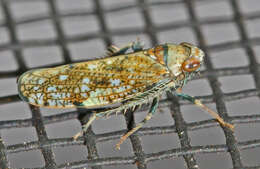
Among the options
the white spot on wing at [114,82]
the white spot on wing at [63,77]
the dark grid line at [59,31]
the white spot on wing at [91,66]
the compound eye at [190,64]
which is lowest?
the white spot on wing at [114,82]

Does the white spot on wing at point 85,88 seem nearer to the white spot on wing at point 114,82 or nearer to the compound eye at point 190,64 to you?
the white spot on wing at point 114,82

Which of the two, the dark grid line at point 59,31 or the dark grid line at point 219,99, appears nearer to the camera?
the dark grid line at point 219,99

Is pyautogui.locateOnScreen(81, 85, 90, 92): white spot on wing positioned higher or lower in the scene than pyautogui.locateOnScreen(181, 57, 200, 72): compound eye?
lower

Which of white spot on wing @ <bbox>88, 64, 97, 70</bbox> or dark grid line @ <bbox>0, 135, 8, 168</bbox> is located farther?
white spot on wing @ <bbox>88, 64, 97, 70</bbox>

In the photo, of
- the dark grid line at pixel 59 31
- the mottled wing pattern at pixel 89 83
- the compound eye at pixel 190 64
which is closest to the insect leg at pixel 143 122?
the mottled wing pattern at pixel 89 83

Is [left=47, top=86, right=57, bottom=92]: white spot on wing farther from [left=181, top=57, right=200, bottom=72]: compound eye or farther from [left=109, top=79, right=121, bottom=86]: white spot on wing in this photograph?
[left=181, top=57, right=200, bottom=72]: compound eye

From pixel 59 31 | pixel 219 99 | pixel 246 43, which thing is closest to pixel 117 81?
pixel 219 99

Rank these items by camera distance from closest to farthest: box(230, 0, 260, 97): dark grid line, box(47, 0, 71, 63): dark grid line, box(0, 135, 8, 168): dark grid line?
1. box(0, 135, 8, 168): dark grid line
2. box(230, 0, 260, 97): dark grid line
3. box(47, 0, 71, 63): dark grid line

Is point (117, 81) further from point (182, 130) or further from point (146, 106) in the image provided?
point (182, 130)

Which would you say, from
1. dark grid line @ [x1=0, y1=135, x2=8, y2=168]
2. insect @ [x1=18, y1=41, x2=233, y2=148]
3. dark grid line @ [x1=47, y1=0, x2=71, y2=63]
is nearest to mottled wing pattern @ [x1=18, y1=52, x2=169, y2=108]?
insect @ [x1=18, y1=41, x2=233, y2=148]
